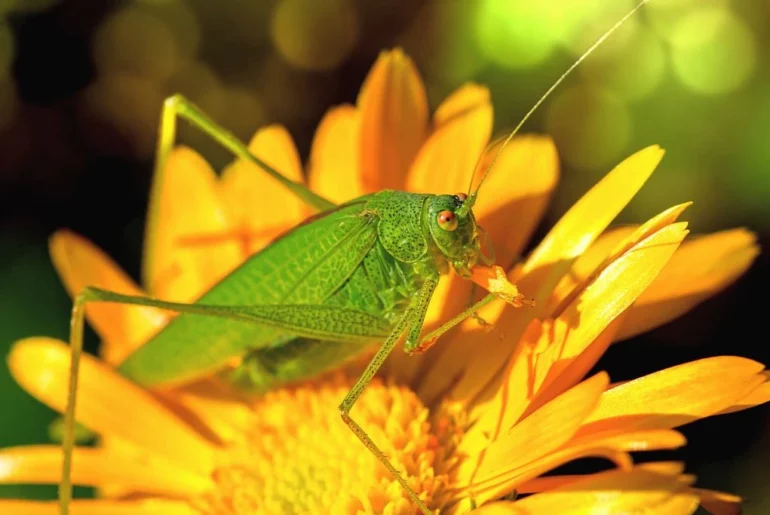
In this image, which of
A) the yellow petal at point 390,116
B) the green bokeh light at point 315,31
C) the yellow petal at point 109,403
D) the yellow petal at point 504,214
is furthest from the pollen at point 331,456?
the green bokeh light at point 315,31

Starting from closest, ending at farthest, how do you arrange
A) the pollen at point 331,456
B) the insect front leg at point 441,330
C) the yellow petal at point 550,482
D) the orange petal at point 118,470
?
the yellow petal at point 550,482 → the insect front leg at point 441,330 → the pollen at point 331,456 → the orange petal at point 118,470

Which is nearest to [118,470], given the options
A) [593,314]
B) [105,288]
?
[105,288]

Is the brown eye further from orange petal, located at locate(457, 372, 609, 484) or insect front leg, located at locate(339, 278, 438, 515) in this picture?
orange petal, located at locate(457, 372, 609, 484)

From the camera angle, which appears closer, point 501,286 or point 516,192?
point 501,286

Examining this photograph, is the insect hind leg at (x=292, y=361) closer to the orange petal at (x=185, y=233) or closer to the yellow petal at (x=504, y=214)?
the yellow petal at (x=504, y=214)

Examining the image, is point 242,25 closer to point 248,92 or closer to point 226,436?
point 248,92

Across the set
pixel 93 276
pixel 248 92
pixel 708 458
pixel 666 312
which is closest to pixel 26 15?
pixel 248 92

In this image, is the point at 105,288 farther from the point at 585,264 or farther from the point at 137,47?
the point at 585,264
